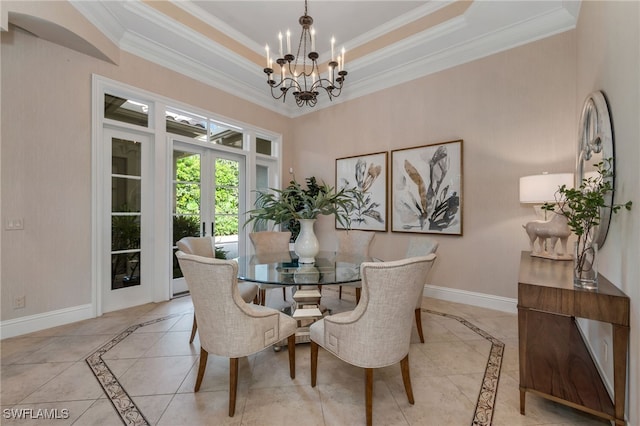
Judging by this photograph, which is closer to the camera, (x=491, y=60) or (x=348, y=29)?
(x=491, y=60)

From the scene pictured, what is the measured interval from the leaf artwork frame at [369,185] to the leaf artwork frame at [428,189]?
0.15m

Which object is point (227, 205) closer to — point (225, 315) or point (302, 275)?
point (302, 275)

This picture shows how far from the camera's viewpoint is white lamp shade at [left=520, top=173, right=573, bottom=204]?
239 centimetres

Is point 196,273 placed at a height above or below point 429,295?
above

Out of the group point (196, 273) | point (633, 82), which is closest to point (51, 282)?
point (196, 273)

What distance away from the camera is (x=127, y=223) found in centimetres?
337

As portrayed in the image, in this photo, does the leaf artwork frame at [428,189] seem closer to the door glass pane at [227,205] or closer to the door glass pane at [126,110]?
the door glass pane at [227,205]

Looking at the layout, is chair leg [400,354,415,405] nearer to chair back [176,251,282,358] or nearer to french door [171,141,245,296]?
chair back [176,251,282,358]

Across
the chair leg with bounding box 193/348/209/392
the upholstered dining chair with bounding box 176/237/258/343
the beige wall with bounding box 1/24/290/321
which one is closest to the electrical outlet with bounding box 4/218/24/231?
the beige wall with bounding box 1/24/290/321

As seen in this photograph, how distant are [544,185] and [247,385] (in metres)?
2.98

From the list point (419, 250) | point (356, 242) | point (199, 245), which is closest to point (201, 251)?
point (199, 245)

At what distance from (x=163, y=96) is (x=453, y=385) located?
14.4 ft

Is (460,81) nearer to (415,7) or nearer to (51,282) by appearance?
(415,7)

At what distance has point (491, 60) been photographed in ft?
10.8
